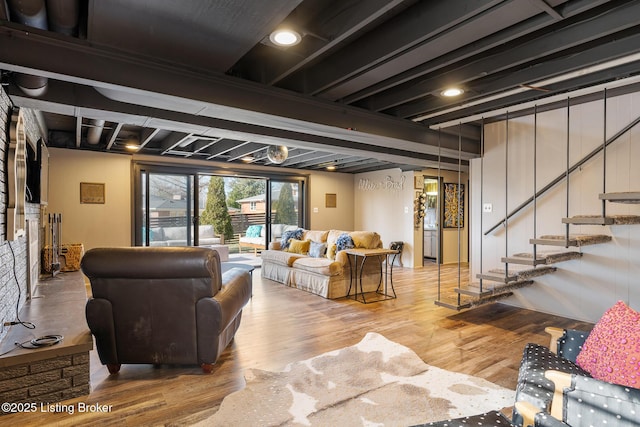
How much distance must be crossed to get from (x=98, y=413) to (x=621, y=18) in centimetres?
403

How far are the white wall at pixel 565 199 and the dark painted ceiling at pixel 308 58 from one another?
3.20 feet

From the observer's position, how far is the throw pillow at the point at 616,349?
1497 mm

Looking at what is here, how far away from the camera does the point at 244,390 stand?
2465 mm

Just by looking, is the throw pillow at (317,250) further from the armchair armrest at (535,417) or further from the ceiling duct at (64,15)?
the armchair armrest at (535,417)

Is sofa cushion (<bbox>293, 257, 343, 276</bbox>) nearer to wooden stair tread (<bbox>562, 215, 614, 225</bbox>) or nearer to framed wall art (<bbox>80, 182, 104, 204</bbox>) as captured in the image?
wooden stair tread (<bbox>562, 215, 614, 225</bbox>)

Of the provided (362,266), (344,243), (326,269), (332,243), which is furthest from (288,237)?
(362,266)

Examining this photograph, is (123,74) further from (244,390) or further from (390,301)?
(390,301)

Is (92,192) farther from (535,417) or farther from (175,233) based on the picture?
(535,417)

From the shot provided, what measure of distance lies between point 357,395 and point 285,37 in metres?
2.43

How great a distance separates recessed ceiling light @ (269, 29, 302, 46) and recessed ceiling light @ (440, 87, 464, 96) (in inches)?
65.3

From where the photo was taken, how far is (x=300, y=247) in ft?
21.2

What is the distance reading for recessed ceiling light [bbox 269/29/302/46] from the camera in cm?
224

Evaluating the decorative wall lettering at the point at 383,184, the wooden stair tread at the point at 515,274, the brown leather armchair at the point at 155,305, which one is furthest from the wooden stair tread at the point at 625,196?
the decorative wall lettering at the point at 383,184

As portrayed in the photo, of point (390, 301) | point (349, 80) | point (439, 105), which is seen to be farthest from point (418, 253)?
point (349, 80)
